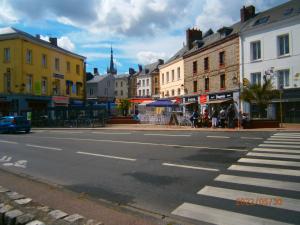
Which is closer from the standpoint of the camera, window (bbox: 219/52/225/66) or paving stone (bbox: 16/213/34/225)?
paving stone (bbox: 16/213/34/225)

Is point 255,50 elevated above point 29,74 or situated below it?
above

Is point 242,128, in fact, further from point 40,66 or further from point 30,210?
point 40,66

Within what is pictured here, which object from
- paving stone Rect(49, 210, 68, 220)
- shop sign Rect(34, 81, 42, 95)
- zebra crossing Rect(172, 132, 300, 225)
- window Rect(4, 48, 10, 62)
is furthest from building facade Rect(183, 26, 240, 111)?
paving stone Rect(49, 210, 68, 220)

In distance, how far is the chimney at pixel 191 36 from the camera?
147 feet

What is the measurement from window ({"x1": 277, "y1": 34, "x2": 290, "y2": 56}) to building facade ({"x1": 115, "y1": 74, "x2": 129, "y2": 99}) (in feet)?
211

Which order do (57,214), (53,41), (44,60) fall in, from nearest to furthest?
(57,214)
(44,60)
(53,41)

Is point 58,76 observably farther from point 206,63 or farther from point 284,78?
point 284,78

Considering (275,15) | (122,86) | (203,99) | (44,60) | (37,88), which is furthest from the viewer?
(122,86)

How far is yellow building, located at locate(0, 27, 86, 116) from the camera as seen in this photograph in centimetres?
3462

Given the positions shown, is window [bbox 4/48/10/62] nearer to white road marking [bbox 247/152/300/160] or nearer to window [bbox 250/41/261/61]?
window [bbox 250/41/261/61]

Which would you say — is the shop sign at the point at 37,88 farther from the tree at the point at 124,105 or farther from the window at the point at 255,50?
the window at the point at 255,50

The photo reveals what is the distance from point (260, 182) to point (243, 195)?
982 mm

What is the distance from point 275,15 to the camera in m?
30.8

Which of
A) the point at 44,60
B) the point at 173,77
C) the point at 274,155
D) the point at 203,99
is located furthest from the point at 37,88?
the point at 274,155
